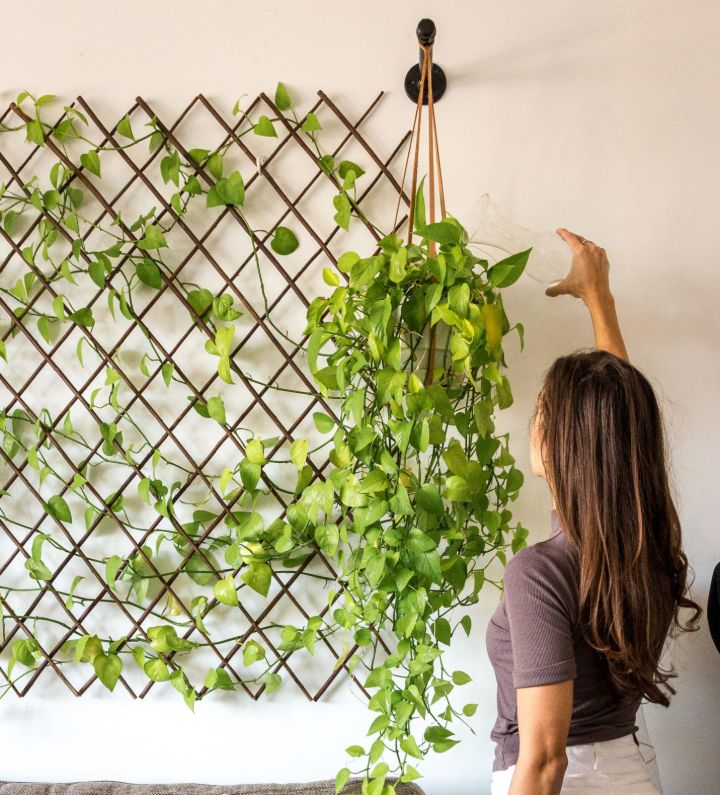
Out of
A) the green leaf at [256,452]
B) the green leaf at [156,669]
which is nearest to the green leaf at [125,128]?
the green leaf at [256,452]

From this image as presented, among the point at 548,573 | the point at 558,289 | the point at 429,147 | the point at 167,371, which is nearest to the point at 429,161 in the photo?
the point at 429,147

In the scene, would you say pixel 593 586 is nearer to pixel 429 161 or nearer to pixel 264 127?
pixel 429 161

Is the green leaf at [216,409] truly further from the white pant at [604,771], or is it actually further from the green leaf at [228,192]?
the white pant at [604,771]

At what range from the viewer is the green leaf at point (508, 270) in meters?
1.16

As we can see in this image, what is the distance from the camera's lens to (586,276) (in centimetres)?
131

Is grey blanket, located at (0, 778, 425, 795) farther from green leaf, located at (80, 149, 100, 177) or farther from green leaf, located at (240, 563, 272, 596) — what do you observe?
green leaf, located at (80, 149, 100, 177)

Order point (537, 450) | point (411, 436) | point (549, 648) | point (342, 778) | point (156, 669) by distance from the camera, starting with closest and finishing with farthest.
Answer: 1. point (549, 648)
2. point (537, 450)
3. point (411, 436)
4. point (342, 778)
5. point (156, 669)

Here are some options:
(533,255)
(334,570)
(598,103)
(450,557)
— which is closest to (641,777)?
(450,557)

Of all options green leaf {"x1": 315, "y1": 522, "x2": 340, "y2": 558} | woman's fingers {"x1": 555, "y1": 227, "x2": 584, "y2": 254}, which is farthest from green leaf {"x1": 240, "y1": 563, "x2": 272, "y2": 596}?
woman's fingers {"x1": 555, "y1": 227, "x2": 584, "y2": 254}

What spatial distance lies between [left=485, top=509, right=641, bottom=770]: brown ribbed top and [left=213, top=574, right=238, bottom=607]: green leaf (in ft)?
1.50

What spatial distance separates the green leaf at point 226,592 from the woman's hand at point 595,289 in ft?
2.34

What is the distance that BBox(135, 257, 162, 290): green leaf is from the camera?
56.2 inches

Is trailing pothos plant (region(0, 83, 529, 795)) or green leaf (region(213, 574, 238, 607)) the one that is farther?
green leaf (region(213, 574, 238, 607))

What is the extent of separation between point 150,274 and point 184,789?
35.1 inches
